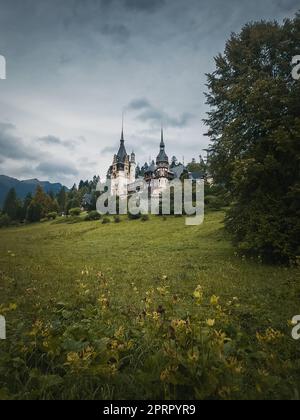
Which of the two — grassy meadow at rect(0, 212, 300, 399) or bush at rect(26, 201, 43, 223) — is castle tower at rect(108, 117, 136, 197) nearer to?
bush at rect(26, 201, 43, 223)

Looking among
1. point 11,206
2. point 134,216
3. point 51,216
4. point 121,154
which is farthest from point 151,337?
point 121,154

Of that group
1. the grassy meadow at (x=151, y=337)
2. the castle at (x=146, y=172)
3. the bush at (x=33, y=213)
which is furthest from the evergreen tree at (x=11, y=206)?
the grassy meadow at (x=151, y=337)

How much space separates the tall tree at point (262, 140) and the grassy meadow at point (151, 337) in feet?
7.28

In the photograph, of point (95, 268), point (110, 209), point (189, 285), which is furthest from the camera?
point (110, 209)

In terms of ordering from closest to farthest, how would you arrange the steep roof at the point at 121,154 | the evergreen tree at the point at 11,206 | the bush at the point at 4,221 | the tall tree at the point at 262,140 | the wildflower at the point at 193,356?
the wildflower at the point at 193,356, the tall tree at the point at 262,140, the bush at the point at 4,221, the evergreen tree at the point at 11,206, the steep roof at the point at 121,154

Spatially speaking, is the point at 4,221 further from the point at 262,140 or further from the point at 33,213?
the point at 262,140

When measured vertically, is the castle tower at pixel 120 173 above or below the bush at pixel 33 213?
above

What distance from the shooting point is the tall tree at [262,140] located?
1363cm

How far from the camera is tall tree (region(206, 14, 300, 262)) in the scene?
44.7 feet

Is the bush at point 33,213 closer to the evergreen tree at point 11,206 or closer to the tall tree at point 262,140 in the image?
the evergreen tree at point 11,206
